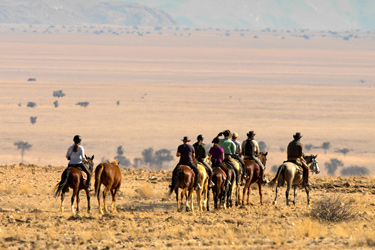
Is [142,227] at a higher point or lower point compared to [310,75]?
lower

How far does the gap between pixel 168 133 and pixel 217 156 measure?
257 ft

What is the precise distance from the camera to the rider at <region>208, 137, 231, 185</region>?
1983 centimetres

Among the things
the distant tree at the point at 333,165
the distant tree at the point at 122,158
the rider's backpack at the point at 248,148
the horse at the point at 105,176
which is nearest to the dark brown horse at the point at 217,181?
the rider's backpack at the point at 248,148

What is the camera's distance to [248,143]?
21312mm

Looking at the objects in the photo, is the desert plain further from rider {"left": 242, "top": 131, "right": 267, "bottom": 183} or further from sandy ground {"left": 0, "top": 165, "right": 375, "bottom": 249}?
rider {"left": 242, "top": 131, "right": 267, "bottom": 183}

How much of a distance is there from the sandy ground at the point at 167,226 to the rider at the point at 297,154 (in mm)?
A: 995

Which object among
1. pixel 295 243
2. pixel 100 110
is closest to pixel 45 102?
pixel 100 110

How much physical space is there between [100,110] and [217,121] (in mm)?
18560

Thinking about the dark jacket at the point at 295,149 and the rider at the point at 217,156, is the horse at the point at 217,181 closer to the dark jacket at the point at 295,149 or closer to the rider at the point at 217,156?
the rider at the point at 217,156

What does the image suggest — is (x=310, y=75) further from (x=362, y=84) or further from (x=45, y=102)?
(x=45, y=102)

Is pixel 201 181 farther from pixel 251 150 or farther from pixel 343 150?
pixel 343 150

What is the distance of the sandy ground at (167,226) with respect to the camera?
15.0 meters

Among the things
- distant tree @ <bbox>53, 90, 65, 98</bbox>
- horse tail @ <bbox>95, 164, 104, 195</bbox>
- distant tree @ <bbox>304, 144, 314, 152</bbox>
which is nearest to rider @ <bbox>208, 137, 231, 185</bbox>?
horse tail @ <bbox>95, 164, 104, 195</bbox>

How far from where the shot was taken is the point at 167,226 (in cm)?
1673
